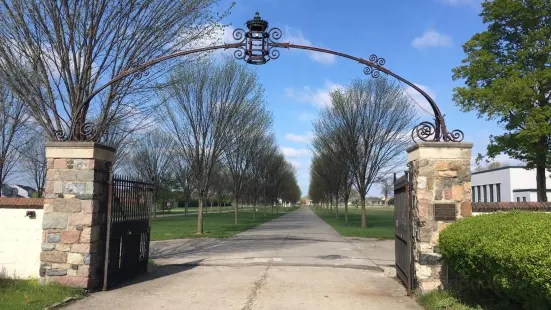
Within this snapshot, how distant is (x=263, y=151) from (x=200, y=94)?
65.6 ft

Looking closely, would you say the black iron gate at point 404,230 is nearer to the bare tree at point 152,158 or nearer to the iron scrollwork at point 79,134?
the iron scrollwork at point 79,134

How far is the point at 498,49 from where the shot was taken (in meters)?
29.8

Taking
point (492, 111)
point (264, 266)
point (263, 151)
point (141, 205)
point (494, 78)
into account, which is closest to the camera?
point (141, 205)

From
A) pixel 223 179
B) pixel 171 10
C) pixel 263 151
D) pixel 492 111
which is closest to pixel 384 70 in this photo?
pixel 171 10

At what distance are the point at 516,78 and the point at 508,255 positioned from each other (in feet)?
81.4

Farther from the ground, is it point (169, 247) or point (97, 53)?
point (97, 53)

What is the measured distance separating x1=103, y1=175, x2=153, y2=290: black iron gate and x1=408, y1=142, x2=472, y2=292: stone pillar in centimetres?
590

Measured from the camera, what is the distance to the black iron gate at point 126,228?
9273 millimetres

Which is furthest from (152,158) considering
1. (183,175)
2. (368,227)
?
(368,227)

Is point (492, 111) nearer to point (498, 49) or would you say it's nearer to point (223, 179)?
point (498, 49)

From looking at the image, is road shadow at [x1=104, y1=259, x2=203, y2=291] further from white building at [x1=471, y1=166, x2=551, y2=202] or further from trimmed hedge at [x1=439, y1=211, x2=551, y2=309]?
white building at [x1=471, y1=166, x2=551, y2=202]

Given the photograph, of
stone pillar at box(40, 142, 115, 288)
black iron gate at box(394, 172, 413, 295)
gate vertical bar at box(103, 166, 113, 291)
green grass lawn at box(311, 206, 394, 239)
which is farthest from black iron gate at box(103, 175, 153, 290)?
green grass lawn at box(311, 206, 394, 239)

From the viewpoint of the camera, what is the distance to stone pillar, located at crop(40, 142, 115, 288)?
885cm

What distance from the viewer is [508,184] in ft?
174
